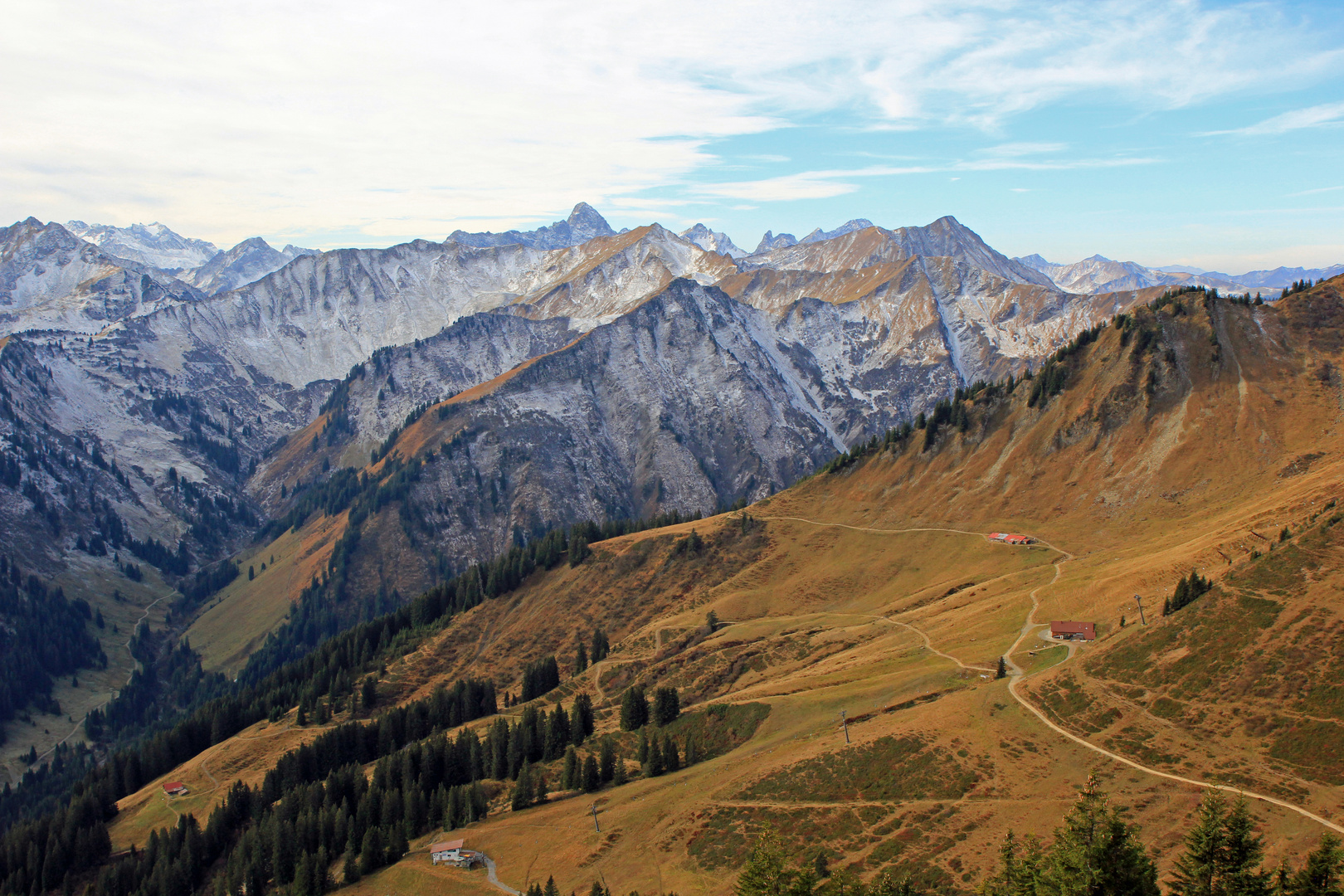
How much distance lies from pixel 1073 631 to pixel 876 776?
36560mm

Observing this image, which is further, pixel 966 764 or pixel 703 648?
pixel 703 648

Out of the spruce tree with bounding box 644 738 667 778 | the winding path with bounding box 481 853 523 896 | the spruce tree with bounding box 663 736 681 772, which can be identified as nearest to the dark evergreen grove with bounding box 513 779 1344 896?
the winding path with bounding box 481 853 523 896

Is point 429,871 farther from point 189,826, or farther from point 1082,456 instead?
point 1082,456

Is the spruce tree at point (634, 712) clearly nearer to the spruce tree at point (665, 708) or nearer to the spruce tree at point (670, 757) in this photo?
the spruce tree at point (665, 708)

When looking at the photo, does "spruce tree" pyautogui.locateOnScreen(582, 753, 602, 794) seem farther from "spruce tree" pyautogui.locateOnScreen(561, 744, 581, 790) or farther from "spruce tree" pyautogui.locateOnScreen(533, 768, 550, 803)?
"spruce tree" pyautogui.locateOnScreen(533, 768, 550, 803)

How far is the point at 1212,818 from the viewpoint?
146 ft

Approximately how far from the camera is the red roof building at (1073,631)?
9588cm

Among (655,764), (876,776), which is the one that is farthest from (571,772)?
(876,776)

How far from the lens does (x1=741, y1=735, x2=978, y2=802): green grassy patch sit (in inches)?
2904

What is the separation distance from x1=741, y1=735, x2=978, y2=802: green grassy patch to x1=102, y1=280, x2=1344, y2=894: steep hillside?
32 cm

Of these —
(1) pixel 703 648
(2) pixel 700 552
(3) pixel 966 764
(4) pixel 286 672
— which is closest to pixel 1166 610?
(3) pixel 966 764

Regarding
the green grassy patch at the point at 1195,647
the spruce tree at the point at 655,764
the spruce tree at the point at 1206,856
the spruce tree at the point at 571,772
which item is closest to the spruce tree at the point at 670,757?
the spruce tree at the point at 655,764

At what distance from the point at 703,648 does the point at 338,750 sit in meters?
67.7

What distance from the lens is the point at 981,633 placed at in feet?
353
